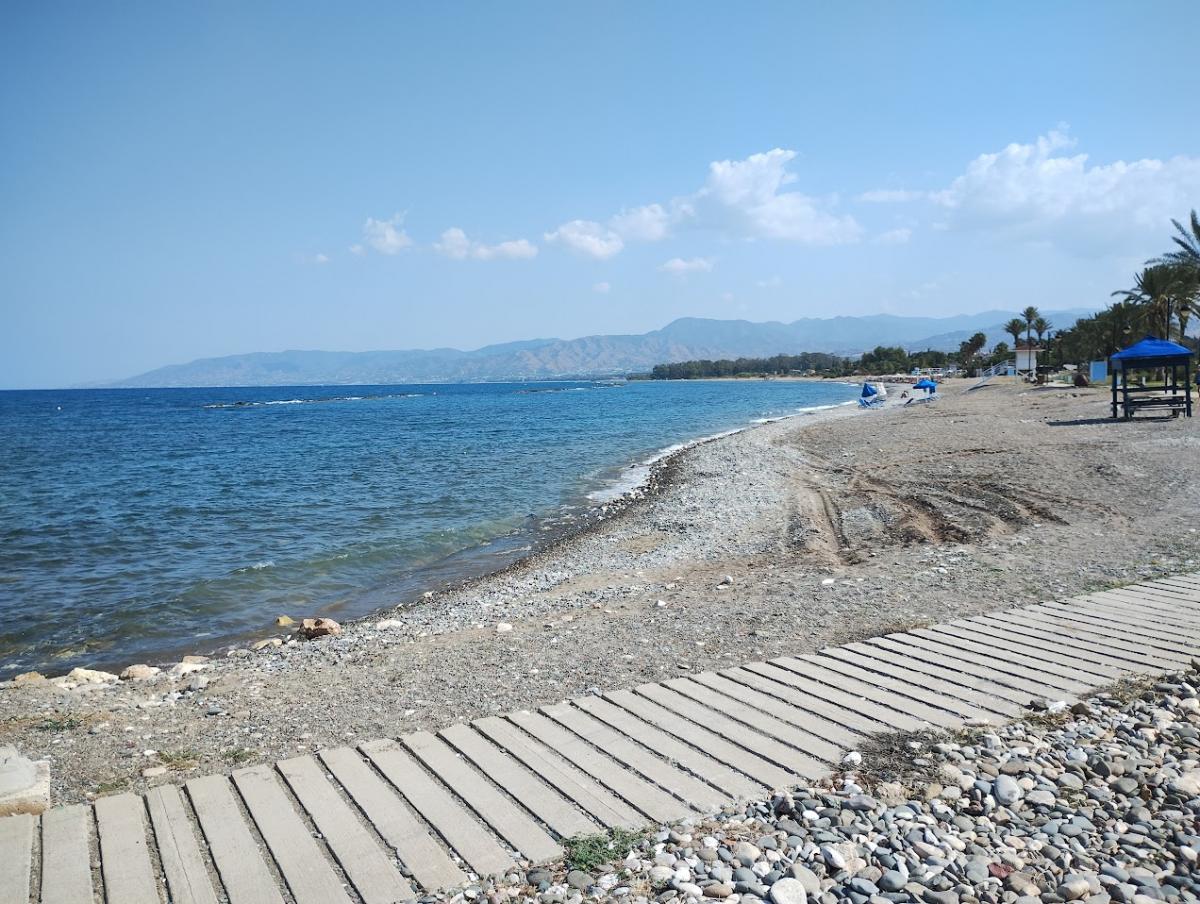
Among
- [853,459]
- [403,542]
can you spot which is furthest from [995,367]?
[403,542]

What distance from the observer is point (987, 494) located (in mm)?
16188

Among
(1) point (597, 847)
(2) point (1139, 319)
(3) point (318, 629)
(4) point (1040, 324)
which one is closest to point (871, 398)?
(2) point (1139, 319)

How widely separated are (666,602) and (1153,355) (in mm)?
25004

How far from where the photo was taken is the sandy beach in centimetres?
620

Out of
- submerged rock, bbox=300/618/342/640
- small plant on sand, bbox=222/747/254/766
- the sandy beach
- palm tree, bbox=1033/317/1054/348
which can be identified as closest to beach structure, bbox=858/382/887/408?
the sandy beach

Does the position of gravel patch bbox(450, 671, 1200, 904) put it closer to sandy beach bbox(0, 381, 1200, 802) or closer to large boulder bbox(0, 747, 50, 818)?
sandy beach bbox(0, 381, 1200, 802)

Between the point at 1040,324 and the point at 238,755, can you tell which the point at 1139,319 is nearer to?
the point at 1040,324

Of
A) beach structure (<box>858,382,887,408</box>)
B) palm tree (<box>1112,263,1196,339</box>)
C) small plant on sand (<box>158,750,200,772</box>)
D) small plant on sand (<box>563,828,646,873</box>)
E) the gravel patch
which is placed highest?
palm tree (<box>1112,263,1196,339</box>)

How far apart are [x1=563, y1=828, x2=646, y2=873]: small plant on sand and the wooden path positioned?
3.9 inches

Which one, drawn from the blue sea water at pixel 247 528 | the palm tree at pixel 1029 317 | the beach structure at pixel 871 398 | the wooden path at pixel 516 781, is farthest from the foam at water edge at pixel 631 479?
the palm tree at pixel 1029 317

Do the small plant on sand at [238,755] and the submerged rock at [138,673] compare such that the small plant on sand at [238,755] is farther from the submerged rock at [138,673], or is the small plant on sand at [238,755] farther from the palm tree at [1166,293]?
the palm tree at [1166,293]

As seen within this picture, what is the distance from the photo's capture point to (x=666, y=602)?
32.2 ft

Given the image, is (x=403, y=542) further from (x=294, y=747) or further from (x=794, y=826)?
(x=794, y=826)

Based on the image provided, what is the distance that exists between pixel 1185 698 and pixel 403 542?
1480 cm
